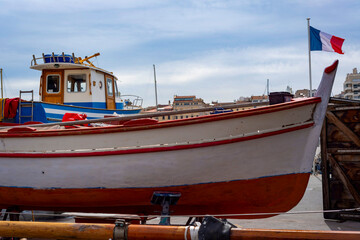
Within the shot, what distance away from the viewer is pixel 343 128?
25.9 feet

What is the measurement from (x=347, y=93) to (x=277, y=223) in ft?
308

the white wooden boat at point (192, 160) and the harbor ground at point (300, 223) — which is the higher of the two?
the white wooden boat at point (192, 160)

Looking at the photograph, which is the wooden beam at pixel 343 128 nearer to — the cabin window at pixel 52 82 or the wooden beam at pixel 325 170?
the wooden beam at pixel 325 170

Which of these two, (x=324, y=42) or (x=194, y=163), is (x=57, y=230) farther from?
(x=324, y=42)

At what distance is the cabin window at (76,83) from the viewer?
1007 cm

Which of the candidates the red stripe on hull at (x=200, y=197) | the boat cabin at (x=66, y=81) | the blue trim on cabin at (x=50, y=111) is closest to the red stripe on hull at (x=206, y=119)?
the red stripe on hull at (x=200, y=197)

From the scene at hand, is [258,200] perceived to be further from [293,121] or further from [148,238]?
[148,238]

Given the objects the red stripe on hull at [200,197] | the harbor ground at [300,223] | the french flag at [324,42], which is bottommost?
Result: the harbor ground at [300,223]

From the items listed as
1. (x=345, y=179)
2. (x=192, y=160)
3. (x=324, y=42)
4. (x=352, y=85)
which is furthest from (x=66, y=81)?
(x=352, y=85)

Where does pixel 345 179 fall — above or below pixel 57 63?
below

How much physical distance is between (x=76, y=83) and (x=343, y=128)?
24.3ft

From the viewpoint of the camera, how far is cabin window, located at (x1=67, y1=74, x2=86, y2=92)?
33.0 feet

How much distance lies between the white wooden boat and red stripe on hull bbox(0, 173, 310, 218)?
1cm

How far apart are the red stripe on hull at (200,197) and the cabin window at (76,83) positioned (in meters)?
5.61
